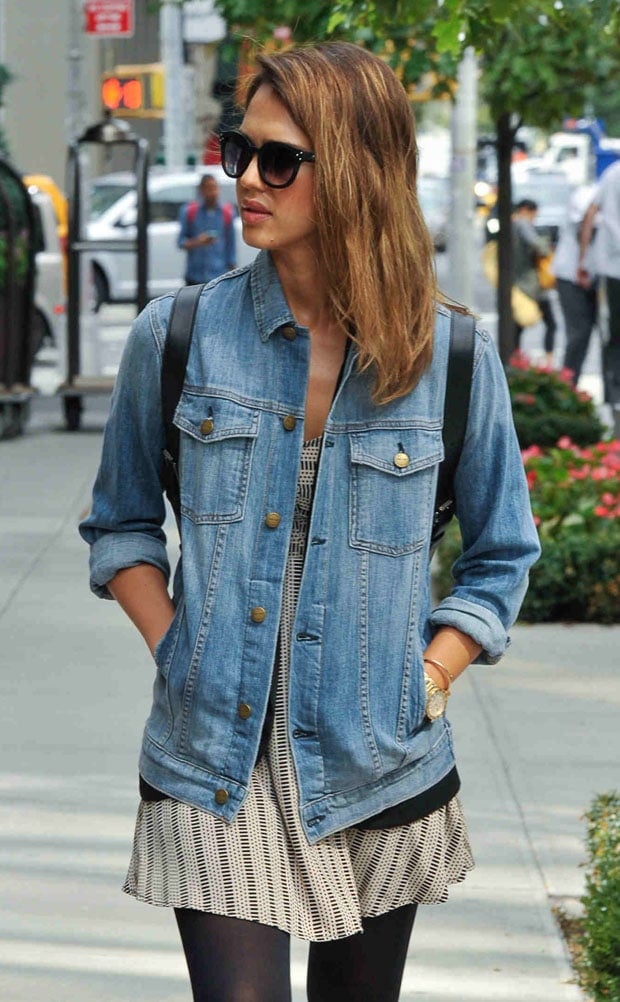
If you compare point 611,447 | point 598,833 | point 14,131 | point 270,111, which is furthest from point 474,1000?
point 14,131

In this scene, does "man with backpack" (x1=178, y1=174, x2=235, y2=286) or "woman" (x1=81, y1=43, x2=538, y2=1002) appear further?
"man with backpack" (x1=178, y1=174, x2=235, y2=286)

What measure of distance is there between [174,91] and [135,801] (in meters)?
25.0

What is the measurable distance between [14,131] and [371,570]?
29.1m

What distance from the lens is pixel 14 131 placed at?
30609 mm

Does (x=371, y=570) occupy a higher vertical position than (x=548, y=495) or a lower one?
higher

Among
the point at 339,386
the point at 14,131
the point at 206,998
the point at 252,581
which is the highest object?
the point at 339,386

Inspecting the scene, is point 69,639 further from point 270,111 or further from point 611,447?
point 270,111

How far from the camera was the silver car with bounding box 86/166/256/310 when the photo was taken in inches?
920

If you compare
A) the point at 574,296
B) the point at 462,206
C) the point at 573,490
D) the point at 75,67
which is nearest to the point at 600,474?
the point at 573,490

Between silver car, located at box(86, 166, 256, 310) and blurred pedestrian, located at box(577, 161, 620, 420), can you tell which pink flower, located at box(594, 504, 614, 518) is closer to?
blurred pedestrian, located at box(577, 161, 620, 420)

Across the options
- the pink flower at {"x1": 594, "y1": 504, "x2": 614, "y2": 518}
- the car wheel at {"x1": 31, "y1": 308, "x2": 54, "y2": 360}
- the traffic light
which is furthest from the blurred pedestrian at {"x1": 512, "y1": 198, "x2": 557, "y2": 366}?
the traffic light

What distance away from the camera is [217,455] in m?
2.45

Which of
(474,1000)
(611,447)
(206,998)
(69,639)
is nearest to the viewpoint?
(206,998)

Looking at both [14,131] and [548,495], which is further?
[14,131]
